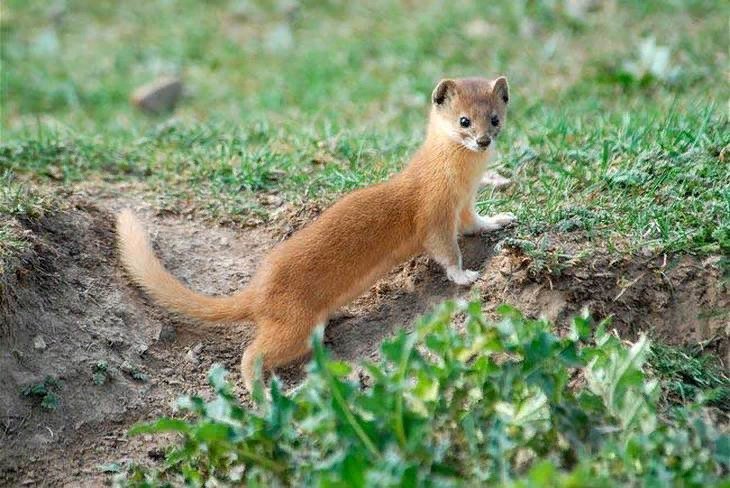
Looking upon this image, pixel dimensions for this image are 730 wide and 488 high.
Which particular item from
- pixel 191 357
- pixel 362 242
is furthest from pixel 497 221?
pixel 191 357

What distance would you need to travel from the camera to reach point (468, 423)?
351 centimetres

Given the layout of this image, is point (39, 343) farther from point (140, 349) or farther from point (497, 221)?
point (497, 221)

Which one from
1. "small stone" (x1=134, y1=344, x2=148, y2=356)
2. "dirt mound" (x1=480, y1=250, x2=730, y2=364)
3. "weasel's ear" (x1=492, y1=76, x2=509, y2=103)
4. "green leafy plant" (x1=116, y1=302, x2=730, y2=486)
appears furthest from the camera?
"weasel's ear" (x1=492, y1=76, x2=509, y2=103)

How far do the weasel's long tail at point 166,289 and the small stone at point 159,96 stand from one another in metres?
4.09

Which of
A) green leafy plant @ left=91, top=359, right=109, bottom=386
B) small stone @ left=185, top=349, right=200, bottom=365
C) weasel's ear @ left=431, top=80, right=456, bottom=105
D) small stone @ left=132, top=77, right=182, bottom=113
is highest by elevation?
weasel's ear @ left=431, top=80, right=456, bottom=105

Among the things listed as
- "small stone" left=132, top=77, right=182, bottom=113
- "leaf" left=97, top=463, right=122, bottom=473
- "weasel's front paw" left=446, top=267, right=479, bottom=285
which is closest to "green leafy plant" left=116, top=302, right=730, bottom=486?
"leaf" left=97, top=463, right=122, bottom=473

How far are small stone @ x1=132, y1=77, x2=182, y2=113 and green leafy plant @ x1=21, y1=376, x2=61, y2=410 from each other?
4.95 metres

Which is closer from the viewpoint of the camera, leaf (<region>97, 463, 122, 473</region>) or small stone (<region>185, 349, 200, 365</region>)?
leaf (<region>97, 463, 122, 473</region>)

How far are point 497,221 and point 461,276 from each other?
371 millimetres

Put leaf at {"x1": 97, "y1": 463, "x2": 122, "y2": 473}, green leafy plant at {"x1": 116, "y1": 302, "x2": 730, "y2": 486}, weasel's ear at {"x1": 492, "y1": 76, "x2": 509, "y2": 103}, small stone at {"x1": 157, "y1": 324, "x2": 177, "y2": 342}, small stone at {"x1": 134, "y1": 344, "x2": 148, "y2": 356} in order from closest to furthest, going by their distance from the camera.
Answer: green leafy plant at {"x1": 116, "y1": 302, "x2": 730, "y2": 486}
leaf at {"x1": 97, "y1": 463, "x2": 122, "y2": 473}
small stone at {"x1": 134, "y1": 344, "x2": 148, "y2": 356}
small stone at {"x1": 157, "y1": 324, "x2": 177, "y2": 342}
weasel's ear at {"x1": 492, "y1": 76, "x2": 509, "y2": 103}

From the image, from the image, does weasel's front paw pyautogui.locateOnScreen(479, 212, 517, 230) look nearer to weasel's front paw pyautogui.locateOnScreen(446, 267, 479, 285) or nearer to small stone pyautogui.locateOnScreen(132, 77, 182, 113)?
weasel's front paw pyautogui.locateOnScreen(446, 267, 479, 285)

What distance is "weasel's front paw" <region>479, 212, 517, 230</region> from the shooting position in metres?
5.01

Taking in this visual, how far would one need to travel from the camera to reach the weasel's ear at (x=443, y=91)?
204 inches

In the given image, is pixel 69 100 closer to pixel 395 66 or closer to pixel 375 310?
pixel 395 66
